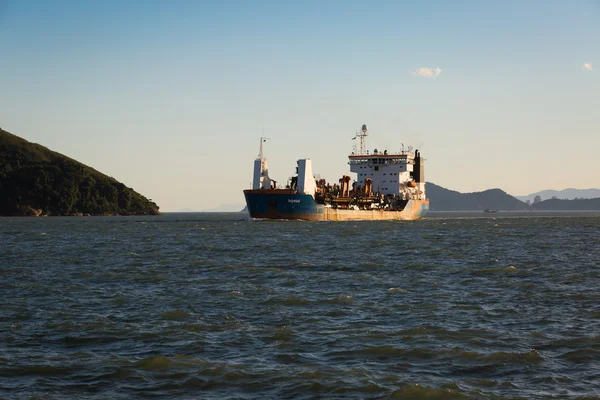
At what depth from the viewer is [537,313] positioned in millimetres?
20656

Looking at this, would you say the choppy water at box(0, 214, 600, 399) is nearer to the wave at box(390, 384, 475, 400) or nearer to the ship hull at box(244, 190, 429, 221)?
the wave at box(390, 384, 475, 400)

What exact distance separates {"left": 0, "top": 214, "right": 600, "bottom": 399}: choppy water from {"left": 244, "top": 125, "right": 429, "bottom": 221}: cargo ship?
55474 mm

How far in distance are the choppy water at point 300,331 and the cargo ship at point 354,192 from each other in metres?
55.5

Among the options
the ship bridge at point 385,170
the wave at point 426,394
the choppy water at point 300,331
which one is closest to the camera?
the wave at point 426,394

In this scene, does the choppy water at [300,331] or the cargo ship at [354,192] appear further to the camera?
the cargo ship at [354,192]

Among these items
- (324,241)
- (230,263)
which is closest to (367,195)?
(324,241)

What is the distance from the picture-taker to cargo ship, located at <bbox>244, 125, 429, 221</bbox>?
90312mm

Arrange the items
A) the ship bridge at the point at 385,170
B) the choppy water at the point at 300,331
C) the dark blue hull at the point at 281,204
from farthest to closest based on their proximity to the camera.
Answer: the ship bridge at the point at 385,170, the dark blue hull at the point at 281,204, the choppy water at the point at 300,331

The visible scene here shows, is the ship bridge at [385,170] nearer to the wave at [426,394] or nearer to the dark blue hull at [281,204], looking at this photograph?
the dark blue hull at [281,204]

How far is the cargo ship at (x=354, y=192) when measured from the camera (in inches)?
3556

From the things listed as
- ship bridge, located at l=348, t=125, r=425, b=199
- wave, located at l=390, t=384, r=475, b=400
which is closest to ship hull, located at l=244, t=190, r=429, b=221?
ship bridge, located at l=348, t=125, r=425, b=199

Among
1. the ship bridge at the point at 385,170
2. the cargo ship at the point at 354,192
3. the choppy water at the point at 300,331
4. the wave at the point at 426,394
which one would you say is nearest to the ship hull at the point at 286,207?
the cargo ship at the point at 354,192

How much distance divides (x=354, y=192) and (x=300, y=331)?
88.4 metres

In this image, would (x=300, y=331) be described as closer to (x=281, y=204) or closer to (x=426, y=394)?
(x=426, y=394)
